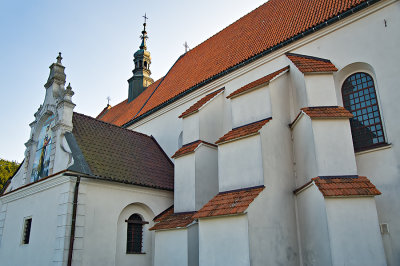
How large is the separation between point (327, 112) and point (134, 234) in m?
7.15

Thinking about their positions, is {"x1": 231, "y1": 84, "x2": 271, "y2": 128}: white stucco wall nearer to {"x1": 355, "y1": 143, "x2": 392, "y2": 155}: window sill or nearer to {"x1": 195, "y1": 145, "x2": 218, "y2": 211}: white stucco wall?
{"x1": 195, "y1": 145, "x2": 218, "y2": 211}: white stucco wall

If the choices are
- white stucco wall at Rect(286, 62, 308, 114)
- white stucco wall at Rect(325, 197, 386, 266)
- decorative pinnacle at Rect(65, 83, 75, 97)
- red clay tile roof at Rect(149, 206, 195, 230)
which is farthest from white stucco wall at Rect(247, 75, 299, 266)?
decorative pinnacle at Rect(65, 83, 75, 97)

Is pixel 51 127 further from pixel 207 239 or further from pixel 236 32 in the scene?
pixel 236 32

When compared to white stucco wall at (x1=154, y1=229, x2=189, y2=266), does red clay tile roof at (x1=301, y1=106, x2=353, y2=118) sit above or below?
above

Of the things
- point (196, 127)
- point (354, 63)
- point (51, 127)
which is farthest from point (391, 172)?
point (51, 127)

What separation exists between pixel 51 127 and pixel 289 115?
26.2 ft

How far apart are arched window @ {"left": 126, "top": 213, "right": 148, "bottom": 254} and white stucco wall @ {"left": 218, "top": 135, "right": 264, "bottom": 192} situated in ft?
12.2

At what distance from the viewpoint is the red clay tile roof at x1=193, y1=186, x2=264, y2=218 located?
7780 millimetres

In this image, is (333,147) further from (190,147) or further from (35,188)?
(35,188)

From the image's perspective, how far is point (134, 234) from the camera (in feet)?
36.2

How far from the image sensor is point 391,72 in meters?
8.34

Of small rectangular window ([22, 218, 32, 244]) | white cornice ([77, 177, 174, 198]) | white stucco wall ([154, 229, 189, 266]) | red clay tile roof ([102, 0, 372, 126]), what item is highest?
red clay tile roof ([102, 0, 372, 126])

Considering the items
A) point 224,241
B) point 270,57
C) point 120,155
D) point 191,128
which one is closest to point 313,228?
point 224,241

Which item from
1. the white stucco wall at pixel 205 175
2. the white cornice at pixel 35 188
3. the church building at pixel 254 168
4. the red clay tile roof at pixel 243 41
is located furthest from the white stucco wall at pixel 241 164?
the white cornice at pixel 35 188
